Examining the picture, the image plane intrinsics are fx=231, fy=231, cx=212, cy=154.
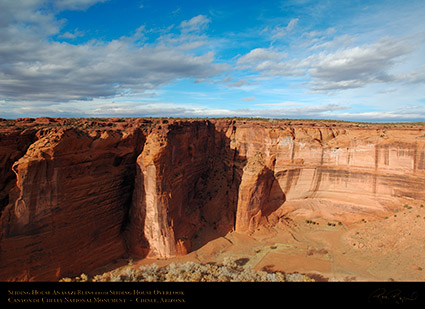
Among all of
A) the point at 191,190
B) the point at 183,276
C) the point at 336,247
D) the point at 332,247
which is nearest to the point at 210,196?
the point at 191,190

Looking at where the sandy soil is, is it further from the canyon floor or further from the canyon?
the canyon

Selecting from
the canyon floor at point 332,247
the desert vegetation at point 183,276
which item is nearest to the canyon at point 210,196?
the canyon floor at point 332,247

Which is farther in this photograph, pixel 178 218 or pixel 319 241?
pixel 319 241

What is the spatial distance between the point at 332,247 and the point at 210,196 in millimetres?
12625

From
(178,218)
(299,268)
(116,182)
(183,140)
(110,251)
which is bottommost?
(299,268)

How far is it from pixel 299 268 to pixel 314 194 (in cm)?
975

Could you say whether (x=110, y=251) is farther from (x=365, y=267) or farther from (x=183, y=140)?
(x=365, y=267)

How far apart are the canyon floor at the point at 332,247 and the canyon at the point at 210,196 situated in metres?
0.11

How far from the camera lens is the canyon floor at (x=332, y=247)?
1728 cm

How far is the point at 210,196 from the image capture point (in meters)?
25.6

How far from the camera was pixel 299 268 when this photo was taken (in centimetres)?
1803

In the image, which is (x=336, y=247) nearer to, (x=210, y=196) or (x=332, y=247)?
(x=332, y=247)

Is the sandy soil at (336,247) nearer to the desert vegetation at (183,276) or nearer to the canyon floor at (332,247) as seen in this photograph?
the canyon floor at (332,247)
